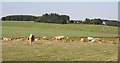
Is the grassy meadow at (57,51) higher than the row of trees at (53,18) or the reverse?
the reverse

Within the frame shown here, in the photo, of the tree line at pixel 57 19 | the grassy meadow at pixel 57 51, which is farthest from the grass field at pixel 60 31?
the tree line at pixel 57 19

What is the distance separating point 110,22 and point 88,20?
13.8 m

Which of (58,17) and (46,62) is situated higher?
(58,17)

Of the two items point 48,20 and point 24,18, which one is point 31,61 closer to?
point 48,20

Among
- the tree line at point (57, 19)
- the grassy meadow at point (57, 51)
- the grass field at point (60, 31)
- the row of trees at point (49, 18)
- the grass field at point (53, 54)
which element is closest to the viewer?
the grass field at point (53, 54)

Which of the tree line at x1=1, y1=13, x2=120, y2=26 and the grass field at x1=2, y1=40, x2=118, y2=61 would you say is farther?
the tree line at x1=1, y1=13, x2=120, y2=26

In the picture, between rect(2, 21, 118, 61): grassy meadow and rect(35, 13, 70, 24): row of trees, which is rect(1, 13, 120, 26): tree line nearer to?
rect(35, 13, 70, 24): row of trees

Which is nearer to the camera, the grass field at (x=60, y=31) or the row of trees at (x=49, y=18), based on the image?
the grass field at (x=60, y=31)

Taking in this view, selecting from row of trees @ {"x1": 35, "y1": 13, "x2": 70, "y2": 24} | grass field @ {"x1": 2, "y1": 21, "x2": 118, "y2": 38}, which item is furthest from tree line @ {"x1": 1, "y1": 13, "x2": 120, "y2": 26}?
grass field @ {"x1": 2, "y1": 21, "x2": 118, "y2": 38}

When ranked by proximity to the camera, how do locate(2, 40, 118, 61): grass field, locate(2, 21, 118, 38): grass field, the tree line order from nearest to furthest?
locate(2, 40, 118, 61): grass field, locate(2, 21, 118, 38): grass field, the tree line

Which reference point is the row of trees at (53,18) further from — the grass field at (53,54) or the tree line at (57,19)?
the grass field at (53,54)

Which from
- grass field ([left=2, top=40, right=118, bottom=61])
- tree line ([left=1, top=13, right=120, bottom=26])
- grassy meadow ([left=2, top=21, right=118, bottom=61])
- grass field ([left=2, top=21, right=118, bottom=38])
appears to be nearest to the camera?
grass field ([left=2, top=40, right=118, bottom=61])

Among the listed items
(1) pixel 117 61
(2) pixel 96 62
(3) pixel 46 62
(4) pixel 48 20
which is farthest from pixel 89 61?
(4) pixel 48 20

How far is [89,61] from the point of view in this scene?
15086mm
